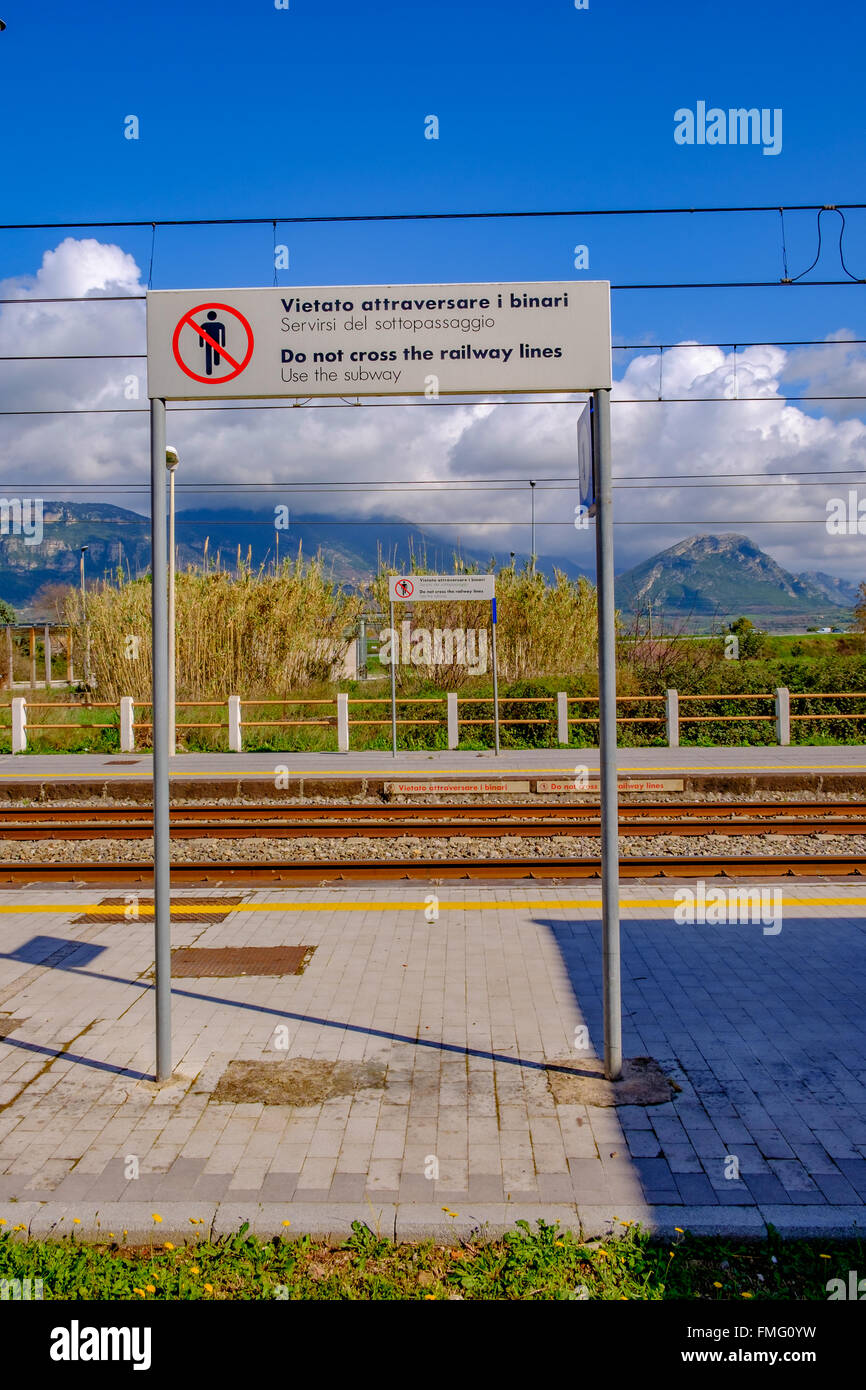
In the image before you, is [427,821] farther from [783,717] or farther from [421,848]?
[783,717]

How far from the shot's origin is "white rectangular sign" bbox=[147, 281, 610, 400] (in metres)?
5.36

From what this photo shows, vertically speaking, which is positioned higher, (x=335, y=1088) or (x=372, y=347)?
(x=372, y=347)

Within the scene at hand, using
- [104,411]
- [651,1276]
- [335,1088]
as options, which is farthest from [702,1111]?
[104,411]

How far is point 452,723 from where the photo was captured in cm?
1914

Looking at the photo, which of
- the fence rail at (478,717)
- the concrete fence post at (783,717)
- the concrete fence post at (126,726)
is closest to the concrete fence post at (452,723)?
the fence rail at (478,717)

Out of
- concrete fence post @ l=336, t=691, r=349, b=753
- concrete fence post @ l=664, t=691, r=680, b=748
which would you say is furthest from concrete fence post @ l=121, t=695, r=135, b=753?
concrete fence post @ l=664, t=691, r=680, b=748

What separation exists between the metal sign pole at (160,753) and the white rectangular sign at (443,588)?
1221 cm

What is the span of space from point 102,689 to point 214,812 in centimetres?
1385

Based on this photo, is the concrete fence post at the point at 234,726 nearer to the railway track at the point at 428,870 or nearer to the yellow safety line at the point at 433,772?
the yellow safety line at the point at 433,772

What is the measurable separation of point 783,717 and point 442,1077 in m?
15.3

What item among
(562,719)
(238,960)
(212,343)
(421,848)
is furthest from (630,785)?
(212,343)

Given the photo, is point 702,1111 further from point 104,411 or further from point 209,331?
point 104,411

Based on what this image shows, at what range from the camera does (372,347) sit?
541 cm
